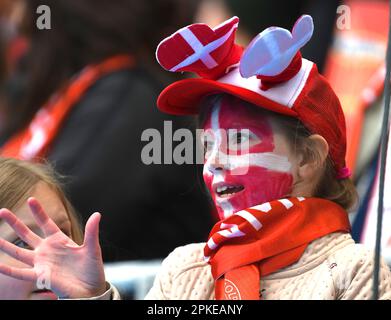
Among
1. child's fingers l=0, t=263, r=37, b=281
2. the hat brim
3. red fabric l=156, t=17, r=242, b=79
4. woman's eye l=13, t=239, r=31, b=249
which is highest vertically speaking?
red fabric l=156, t=17, r=242, b=79

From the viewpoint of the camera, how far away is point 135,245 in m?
3.76

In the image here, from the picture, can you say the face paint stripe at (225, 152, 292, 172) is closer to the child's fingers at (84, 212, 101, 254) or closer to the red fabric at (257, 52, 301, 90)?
the red fabric at (257, 52, 301, 90)

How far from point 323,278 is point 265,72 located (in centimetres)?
42

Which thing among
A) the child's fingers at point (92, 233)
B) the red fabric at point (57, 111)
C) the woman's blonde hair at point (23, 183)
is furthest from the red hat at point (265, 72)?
the red fabric at point (57, 111)

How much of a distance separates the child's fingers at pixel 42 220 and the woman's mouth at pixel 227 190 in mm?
346

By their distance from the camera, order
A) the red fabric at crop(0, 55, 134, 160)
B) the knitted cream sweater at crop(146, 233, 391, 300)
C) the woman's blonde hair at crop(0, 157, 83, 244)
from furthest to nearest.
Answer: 1. the red fabric at crop(0, 55, 134, 160)
2. the woman's blonde hair at crop(0, 157, 83, 244)
3. the knitted cream sweater at crop(146, 233, 391, 300)

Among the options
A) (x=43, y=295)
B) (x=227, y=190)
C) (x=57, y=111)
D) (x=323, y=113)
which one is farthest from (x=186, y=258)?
(x=57, y=111)

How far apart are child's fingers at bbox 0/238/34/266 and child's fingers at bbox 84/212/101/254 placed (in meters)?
0.12

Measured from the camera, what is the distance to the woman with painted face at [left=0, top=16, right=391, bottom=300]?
236 cm

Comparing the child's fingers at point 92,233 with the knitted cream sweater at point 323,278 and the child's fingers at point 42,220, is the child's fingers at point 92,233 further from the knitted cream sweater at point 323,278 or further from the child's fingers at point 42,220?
the knitted cream sweater at point 323,278

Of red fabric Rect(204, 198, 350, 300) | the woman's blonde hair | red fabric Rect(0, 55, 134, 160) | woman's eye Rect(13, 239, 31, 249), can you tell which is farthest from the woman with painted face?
red fabric Rect(0, 55, 134, 160)

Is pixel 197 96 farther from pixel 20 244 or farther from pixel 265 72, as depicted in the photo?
pixel 20 244

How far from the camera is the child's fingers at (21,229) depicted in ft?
7.90
